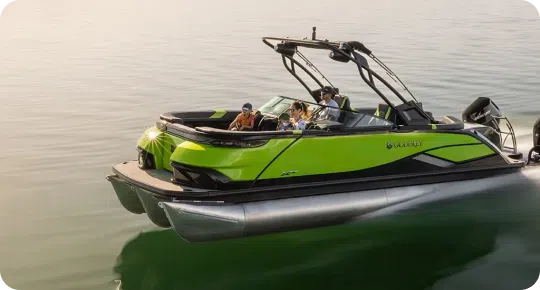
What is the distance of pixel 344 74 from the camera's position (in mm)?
23688

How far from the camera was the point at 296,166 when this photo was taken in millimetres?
8820

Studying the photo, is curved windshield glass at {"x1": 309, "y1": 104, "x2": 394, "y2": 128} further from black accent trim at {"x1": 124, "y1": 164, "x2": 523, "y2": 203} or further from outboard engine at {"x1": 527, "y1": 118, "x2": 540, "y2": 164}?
outboard engine at {"x1": 527, "y1": 118, "x2": 540, "y2": 164}

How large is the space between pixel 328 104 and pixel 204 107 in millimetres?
9434

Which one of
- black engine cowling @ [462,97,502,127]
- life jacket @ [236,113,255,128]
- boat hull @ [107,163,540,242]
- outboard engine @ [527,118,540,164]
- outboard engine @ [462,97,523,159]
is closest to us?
boat hull @ [107,163,540,242]

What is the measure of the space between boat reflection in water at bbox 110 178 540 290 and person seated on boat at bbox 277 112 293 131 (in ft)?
4.75

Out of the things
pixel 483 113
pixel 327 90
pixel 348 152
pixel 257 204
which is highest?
pixel 327 90

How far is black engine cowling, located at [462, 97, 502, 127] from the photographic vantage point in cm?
1170

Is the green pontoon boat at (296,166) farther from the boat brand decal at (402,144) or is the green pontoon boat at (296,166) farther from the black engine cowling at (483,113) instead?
the black engine cowling at (483,113)

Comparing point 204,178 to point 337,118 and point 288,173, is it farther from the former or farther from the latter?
point 337,118

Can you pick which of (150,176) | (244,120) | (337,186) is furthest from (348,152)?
(150,176)

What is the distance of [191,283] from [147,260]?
965 millimetres

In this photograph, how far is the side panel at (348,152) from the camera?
8781mm

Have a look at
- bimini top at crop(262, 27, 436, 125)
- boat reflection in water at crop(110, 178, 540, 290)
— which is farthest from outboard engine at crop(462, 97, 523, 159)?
bimini top at crop(262, 27, 436, 125)

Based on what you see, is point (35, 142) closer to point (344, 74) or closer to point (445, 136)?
point (445, 136)
